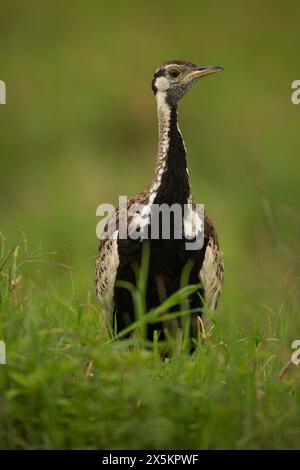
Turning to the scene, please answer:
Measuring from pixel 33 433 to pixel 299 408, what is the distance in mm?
1008

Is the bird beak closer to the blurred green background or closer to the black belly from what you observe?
the black belly

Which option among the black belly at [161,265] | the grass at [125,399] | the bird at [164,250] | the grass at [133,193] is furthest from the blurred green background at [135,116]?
the grass at [125,399]

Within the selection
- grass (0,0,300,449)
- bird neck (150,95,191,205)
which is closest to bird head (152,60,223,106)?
bird neck (150,95,191,205)

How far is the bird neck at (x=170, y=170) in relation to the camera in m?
5.98

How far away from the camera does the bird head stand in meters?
6.22

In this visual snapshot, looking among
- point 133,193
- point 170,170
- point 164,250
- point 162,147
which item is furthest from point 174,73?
point 133,193

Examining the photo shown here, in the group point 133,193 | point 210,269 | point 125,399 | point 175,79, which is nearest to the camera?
point 125,399

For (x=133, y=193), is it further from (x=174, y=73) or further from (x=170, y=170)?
(x=170, y=170)

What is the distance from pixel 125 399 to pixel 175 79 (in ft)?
7.56

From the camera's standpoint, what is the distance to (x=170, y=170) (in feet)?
19.8

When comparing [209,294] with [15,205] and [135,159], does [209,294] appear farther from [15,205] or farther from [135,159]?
[135,159]

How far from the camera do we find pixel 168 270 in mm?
5961
